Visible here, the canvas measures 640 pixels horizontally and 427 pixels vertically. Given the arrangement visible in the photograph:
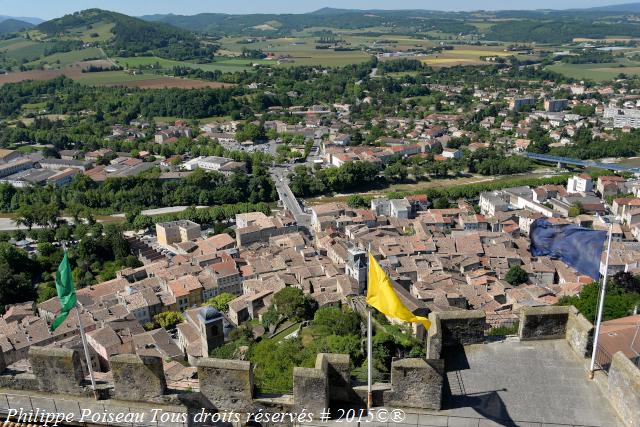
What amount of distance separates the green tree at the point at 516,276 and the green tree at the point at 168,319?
647 inches

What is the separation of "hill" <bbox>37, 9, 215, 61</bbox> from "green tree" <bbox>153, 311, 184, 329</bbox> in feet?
388

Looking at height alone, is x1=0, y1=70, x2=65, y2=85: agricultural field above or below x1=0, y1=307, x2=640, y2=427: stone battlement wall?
below

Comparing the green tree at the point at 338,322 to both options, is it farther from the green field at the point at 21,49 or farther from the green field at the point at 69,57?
the green field at the point at 21,49

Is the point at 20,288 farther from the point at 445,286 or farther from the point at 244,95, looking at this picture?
the point at 244,95

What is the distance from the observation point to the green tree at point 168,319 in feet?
81.3

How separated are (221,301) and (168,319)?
2.56 m

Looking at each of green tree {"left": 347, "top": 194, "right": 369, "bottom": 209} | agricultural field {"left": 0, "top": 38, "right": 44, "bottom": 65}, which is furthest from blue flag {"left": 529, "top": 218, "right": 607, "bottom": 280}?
agricultural field {"left": 0, "top": 38, "right": 44, "bottom": 65}

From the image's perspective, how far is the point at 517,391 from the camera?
18.3 feet

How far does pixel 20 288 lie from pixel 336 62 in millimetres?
113115

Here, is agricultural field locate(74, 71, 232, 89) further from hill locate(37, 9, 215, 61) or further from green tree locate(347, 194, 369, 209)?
green tree locate(347, 194, 369, 209)

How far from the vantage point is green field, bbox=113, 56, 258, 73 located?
121m

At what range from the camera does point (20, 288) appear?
→ 1119 inches

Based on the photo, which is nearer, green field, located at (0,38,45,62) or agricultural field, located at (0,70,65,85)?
agricultural field, located at (0,70,65,85)

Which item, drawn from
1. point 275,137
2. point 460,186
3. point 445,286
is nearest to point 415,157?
point 460,186
